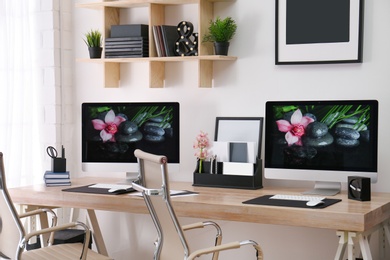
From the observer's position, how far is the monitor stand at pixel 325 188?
370 centimetres

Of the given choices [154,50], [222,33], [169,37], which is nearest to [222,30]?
[222,33]

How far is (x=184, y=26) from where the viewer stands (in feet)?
13.9

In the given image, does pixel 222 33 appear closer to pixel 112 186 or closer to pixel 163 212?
pixel 112 186

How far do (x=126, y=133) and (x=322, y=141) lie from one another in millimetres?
1185

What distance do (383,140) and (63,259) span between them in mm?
1787

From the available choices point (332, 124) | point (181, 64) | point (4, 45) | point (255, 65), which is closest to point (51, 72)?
point (4, 45)

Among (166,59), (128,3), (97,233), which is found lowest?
(97,233)

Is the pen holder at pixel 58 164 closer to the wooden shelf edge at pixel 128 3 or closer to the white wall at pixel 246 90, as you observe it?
the white wall at pixel 246 90

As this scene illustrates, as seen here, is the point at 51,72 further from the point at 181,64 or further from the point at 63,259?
the point at 63,259

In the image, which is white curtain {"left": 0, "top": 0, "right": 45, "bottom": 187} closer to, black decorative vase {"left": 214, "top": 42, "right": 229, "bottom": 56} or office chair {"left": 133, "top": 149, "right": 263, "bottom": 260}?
black decorative vase {"left": 214, "top": 42, "right": 229, "bottom": 56}

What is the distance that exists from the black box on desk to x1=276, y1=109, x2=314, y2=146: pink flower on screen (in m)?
1.11

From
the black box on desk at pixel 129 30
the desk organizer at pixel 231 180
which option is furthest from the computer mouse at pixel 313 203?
the black box on desk at pixel 129 30

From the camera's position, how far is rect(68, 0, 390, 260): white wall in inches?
150

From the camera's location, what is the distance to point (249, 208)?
3385mm
